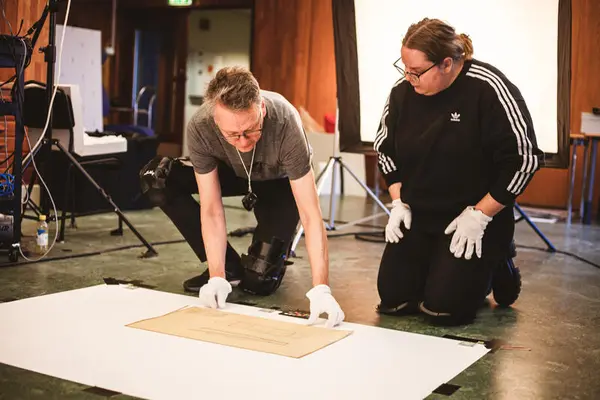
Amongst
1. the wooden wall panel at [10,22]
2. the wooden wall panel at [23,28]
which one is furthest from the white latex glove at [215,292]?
the wooden wall panel at [10,22]

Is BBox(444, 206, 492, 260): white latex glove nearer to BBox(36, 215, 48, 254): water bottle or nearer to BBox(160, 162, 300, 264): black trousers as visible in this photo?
BBox(160, 162, 300, 264): black trousers

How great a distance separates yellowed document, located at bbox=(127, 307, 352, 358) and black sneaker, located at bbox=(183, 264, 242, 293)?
0.46m

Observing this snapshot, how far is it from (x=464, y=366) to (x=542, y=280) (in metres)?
1.62

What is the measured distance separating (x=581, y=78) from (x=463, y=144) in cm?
487

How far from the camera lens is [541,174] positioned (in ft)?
23.6

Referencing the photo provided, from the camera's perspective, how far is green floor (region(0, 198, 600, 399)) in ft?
6.58

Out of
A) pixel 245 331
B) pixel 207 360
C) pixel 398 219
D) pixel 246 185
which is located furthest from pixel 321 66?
pixel 207 360

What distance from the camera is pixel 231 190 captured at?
3.07 meters

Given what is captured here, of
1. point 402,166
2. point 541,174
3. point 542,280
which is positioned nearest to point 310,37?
point 541,174

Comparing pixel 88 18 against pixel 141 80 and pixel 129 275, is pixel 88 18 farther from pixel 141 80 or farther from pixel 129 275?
pixel 129 275

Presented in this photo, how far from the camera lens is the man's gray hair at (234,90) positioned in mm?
2252

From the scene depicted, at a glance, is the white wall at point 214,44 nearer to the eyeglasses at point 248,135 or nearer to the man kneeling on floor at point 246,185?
the man kneeling on floor at point 246,185

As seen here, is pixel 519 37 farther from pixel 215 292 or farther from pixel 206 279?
pixel 215 292

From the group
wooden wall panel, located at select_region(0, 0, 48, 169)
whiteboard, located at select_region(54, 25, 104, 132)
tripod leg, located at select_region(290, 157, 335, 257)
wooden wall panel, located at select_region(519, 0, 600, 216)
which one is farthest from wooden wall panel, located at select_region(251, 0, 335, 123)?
tripod leg, located at select_region(290, 157, 335, 257)
